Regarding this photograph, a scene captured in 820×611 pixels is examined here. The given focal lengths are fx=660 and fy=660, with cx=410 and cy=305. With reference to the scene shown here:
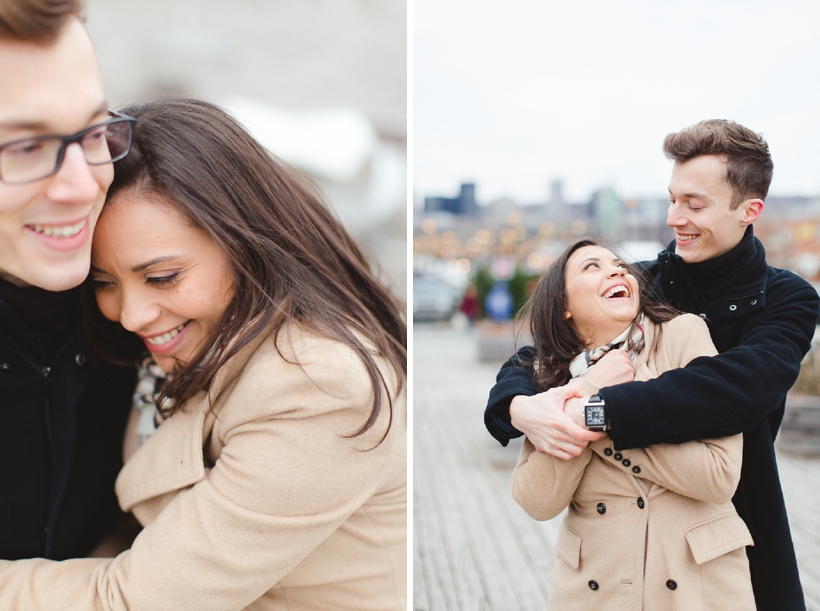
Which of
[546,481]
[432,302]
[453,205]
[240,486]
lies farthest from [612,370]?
[453,205]

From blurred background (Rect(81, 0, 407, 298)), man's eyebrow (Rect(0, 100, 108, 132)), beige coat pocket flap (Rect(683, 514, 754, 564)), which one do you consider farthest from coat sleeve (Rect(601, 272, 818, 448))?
blurred background (Rect(81, 0, 407, 298))

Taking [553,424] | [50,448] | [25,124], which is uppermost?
[25,124]

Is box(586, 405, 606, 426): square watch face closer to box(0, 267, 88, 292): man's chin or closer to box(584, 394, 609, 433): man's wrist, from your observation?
box(584, 394, 609, 433): man's wrist

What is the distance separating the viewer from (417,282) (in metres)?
19.0

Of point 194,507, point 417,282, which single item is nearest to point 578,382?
point 194,507

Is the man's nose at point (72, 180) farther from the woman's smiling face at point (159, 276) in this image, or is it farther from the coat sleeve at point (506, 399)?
the coat sleeve at point (506, 399)

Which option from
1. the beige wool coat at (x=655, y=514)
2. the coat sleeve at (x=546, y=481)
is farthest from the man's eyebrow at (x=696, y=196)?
the coat sleeve at (x=546, y=481)

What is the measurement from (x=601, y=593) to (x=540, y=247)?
19.4 meters

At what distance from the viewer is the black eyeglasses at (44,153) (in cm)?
121

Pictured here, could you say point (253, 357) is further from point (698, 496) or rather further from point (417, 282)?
point (417, 282)

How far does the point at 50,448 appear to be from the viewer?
1.64 metres

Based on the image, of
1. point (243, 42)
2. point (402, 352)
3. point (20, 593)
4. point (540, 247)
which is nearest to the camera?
point (20, 593)

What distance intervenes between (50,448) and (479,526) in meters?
3.14

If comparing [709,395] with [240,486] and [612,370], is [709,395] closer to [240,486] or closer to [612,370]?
[612,370]
